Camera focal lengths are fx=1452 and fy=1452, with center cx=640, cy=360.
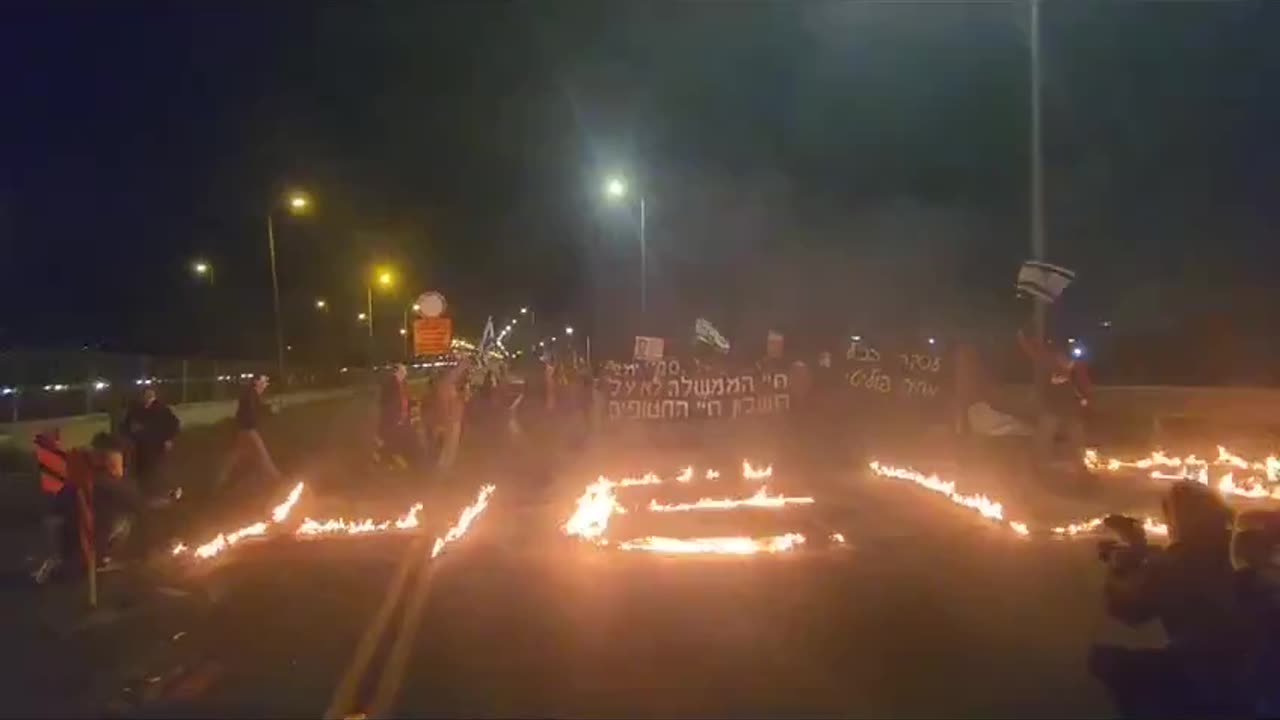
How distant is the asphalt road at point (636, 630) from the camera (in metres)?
8.55

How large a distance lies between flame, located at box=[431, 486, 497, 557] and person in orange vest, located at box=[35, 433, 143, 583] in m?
3.14

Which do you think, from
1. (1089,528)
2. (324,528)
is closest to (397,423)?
(324,528)

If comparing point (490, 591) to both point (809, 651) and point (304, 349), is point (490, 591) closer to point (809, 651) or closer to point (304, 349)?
point (809, 651)

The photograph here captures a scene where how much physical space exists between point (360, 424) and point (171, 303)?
37.6m

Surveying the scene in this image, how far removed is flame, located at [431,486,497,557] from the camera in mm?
16042

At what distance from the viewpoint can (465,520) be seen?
18.1 meters

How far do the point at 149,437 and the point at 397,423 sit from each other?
5480 millimetres

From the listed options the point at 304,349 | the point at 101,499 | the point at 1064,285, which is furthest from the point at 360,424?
the point at 304,349

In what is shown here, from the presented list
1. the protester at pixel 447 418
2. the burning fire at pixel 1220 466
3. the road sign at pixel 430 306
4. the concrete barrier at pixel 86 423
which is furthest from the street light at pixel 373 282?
the burning fire at pixel 1220 466

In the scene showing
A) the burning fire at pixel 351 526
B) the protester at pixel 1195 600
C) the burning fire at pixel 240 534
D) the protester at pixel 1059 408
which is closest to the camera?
the protester at pixel 1195 600

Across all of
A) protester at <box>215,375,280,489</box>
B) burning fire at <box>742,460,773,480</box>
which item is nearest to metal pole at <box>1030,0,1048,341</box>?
burning fire at <box>742,460,773,480</box>

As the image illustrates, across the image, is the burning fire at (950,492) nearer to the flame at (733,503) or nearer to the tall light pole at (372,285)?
the flame at (733,503)

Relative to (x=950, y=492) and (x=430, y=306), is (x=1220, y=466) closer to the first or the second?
(x=950, y=492)

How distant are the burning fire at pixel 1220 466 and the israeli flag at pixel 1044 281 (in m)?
2.59
